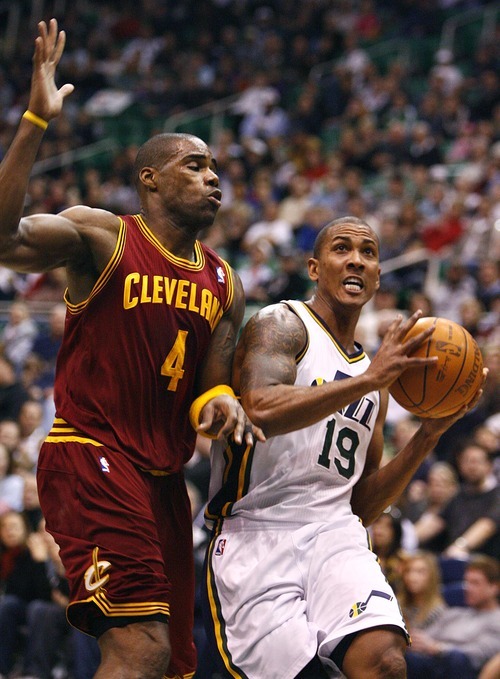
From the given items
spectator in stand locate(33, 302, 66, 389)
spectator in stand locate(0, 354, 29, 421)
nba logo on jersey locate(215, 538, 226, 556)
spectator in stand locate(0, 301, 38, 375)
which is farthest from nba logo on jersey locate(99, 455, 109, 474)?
spectator in stand locate(0, 301, 38, 375)

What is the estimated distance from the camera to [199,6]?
71.4 feet

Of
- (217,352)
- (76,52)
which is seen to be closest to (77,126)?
(76,52)

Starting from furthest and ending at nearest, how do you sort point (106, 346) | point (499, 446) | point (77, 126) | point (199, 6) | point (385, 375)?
point (199, 6) → point (77, 126) → point (499, 446) → point (106, 346) → point (385, 375)

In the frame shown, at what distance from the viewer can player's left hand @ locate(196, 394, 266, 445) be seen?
4.25 meters

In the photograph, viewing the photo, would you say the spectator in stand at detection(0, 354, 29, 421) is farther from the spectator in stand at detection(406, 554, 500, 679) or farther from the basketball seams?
the basketball seams

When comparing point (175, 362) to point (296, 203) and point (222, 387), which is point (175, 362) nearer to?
point (222, 387)

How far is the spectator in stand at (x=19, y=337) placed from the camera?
13109 millimetres

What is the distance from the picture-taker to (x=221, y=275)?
16.4 feet

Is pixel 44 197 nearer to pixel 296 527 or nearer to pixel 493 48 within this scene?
pixel 493 48

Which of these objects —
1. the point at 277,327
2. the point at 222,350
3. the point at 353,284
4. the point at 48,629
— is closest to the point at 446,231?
the point at 48,629

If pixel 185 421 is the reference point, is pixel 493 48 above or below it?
above

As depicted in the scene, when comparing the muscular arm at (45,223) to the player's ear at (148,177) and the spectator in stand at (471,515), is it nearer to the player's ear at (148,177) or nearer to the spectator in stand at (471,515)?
the player's ear at (148,177)

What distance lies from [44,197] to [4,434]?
7.53 meters

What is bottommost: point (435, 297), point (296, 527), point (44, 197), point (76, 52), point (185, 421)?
point (296, 527)
